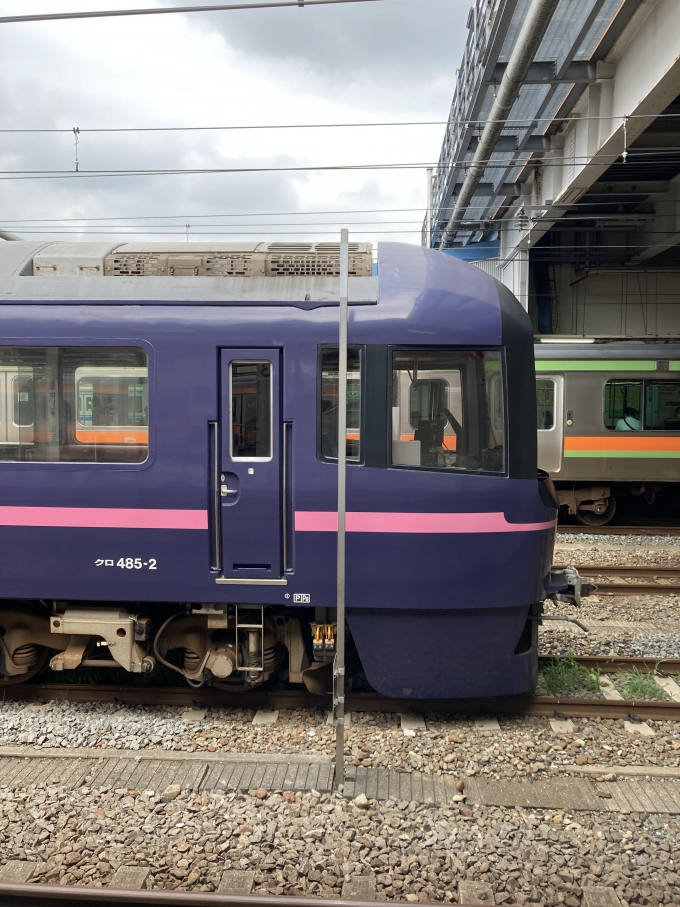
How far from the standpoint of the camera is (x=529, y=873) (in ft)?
11.6

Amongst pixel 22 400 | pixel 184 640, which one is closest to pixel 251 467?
pixel 184 640

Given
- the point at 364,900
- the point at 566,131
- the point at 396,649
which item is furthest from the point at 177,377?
the point at 566,131

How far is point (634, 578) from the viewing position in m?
9.50

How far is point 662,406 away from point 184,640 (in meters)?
10.5

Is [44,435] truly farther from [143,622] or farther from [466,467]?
[466,467]

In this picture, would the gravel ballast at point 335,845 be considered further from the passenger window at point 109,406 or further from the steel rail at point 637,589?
the steel rail at point 637,589

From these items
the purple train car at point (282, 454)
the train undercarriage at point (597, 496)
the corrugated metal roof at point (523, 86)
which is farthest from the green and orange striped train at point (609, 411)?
the purple train car at point (282, 454)

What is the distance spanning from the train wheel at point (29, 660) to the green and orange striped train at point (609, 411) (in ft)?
31.9

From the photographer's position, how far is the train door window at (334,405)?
4836mm

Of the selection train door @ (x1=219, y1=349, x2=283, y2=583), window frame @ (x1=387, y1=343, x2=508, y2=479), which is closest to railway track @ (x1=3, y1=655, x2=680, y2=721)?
train door @ (x1=219, y1=349, x2=283, y2=583)

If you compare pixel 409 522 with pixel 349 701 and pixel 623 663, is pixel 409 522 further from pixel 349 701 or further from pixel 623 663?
pixel 623 663

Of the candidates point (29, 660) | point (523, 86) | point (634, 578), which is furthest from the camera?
point (523, 86)

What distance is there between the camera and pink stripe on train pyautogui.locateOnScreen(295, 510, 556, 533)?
4.79m

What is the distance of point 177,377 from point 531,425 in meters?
2.43
